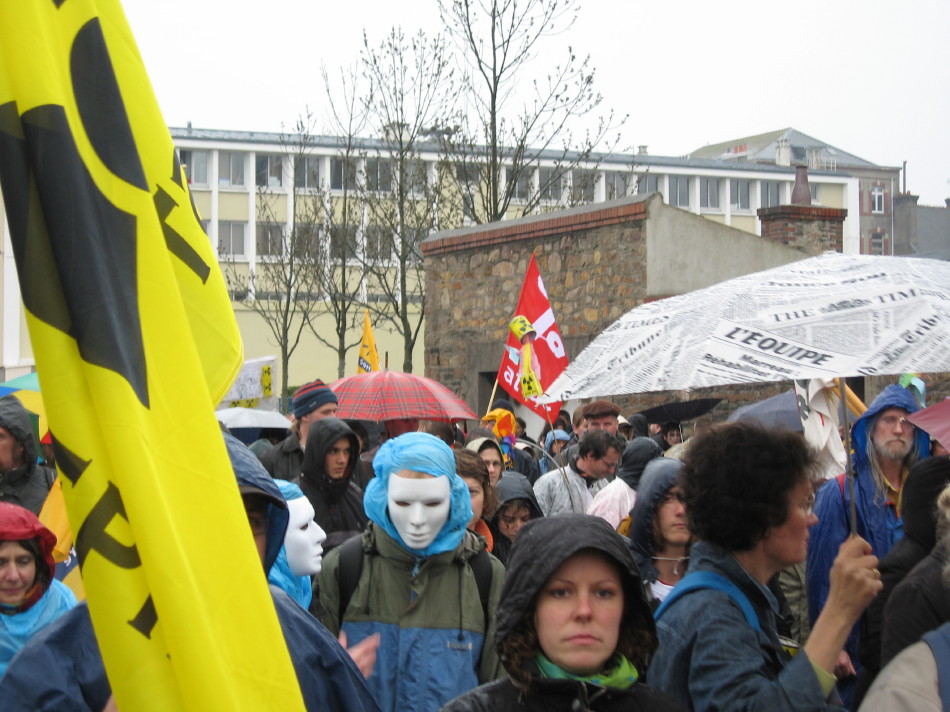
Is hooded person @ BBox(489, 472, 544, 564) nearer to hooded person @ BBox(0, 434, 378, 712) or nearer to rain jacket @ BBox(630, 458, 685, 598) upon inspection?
rain jacket @ BBox(630, 458, 685, 598)

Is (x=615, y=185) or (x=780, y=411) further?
(x=615, y=185)

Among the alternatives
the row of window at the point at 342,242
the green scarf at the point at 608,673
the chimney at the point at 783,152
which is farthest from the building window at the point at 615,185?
the chimney at the point at 783,152

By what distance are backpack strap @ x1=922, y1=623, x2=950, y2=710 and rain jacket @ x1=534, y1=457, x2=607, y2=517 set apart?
17.3 feet

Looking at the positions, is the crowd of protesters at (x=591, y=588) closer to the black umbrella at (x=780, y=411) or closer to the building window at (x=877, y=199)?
the black umbrella at (x=780, y=411)

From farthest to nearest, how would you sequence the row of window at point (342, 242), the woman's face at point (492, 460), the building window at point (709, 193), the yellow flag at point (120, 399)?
A: the building window at point (709, 193) < the row of window at point (342, 242) < the woman's face at point (492, 460) < the yellow flag at point (120, 399)

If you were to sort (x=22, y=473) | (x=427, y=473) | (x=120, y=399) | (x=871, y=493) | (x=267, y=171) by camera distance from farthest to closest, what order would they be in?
(x=267, y=171) → (x=22, y=473) → (x=871, y=493) → (x=427, y=473) → (x=120, y=399)

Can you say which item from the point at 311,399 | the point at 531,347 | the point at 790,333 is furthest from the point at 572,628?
the point at 531,347

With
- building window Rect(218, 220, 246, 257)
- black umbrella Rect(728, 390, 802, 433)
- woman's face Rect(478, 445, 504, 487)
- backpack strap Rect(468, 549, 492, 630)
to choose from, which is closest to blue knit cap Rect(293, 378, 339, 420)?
woman's face Rect(478, 445, 504, 487)

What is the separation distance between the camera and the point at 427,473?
14.4ft

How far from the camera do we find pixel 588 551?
105 inches

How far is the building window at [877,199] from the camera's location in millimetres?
92562

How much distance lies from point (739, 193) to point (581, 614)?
72646 millimetres

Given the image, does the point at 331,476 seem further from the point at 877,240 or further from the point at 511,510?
the point at 877,240

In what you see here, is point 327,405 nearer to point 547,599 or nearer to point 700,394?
point 547,599
